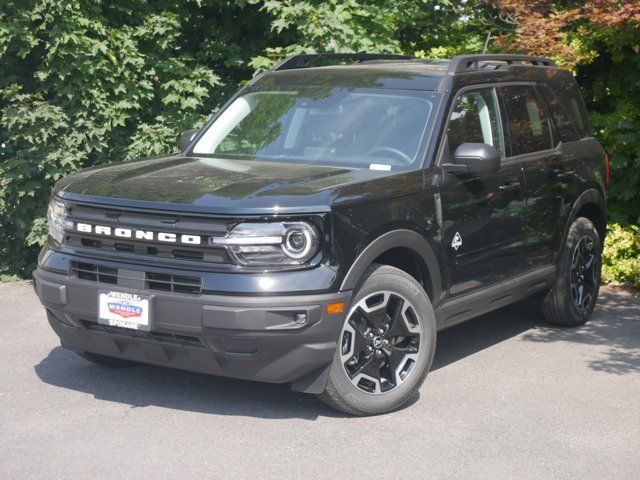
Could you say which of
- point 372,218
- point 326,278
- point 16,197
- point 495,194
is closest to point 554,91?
point 495,194

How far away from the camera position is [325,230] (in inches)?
209

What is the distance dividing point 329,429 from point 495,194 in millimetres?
1999

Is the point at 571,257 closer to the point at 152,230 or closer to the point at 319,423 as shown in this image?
the point at 319,423

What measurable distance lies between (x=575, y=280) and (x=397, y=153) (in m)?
2.36

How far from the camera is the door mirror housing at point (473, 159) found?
241 inches

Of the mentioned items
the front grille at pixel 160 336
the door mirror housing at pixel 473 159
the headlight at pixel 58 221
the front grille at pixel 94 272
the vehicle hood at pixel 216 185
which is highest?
the door mirror housing at pixel 473 159

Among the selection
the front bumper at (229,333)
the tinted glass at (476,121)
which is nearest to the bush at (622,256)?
the tinted glass at (476,121)

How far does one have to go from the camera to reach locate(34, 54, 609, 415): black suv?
5.28 metres

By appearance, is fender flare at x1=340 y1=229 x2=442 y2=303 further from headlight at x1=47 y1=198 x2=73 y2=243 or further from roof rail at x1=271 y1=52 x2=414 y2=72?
roof rail at x1=271 y1=52 x2=414 y2=72

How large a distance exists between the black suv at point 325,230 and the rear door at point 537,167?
0.7 inches

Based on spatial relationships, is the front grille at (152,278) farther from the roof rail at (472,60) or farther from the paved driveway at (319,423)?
the roof rail at (472,60)

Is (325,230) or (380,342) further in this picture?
(380,342)

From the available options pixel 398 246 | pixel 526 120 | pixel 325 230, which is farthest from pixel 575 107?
pixel 325 230

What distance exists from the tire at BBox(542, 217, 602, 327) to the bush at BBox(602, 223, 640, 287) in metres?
1.46
